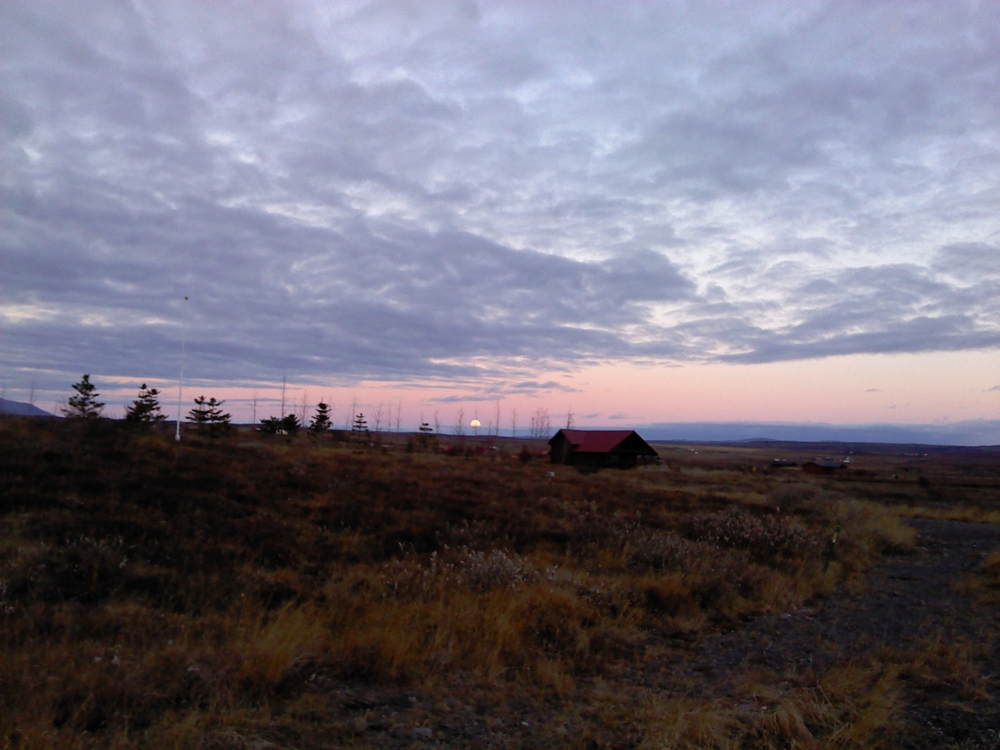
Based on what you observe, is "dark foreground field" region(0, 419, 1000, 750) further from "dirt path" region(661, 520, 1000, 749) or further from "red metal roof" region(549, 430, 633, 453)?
"red metal roof" region(549, 430, 633, 453)

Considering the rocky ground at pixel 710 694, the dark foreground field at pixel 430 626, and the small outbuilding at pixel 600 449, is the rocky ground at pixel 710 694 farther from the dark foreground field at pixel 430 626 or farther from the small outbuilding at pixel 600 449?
the small outbuilding at pixel 600 449

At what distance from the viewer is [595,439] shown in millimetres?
59406

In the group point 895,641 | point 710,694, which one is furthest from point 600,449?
point 710,694

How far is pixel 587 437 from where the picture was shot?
197ft

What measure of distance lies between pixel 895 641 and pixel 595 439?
51824 mm

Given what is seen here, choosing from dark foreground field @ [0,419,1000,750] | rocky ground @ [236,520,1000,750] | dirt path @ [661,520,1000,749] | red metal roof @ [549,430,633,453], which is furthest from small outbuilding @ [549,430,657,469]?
rocky ground @ [236,520,1000,750]

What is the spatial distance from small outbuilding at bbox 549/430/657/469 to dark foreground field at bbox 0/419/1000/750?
42883 millimetres

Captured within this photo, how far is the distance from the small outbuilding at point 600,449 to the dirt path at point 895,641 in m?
43.7

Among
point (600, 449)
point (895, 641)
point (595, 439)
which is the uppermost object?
point (595, 439)

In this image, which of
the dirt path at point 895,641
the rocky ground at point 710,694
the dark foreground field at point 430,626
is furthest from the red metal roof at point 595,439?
the rocky ground at point 710,694

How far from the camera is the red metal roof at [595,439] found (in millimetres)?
57844

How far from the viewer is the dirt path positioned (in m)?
5.16

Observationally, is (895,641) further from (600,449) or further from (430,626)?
(600,449)

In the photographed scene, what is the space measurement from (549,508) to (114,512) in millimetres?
9817
